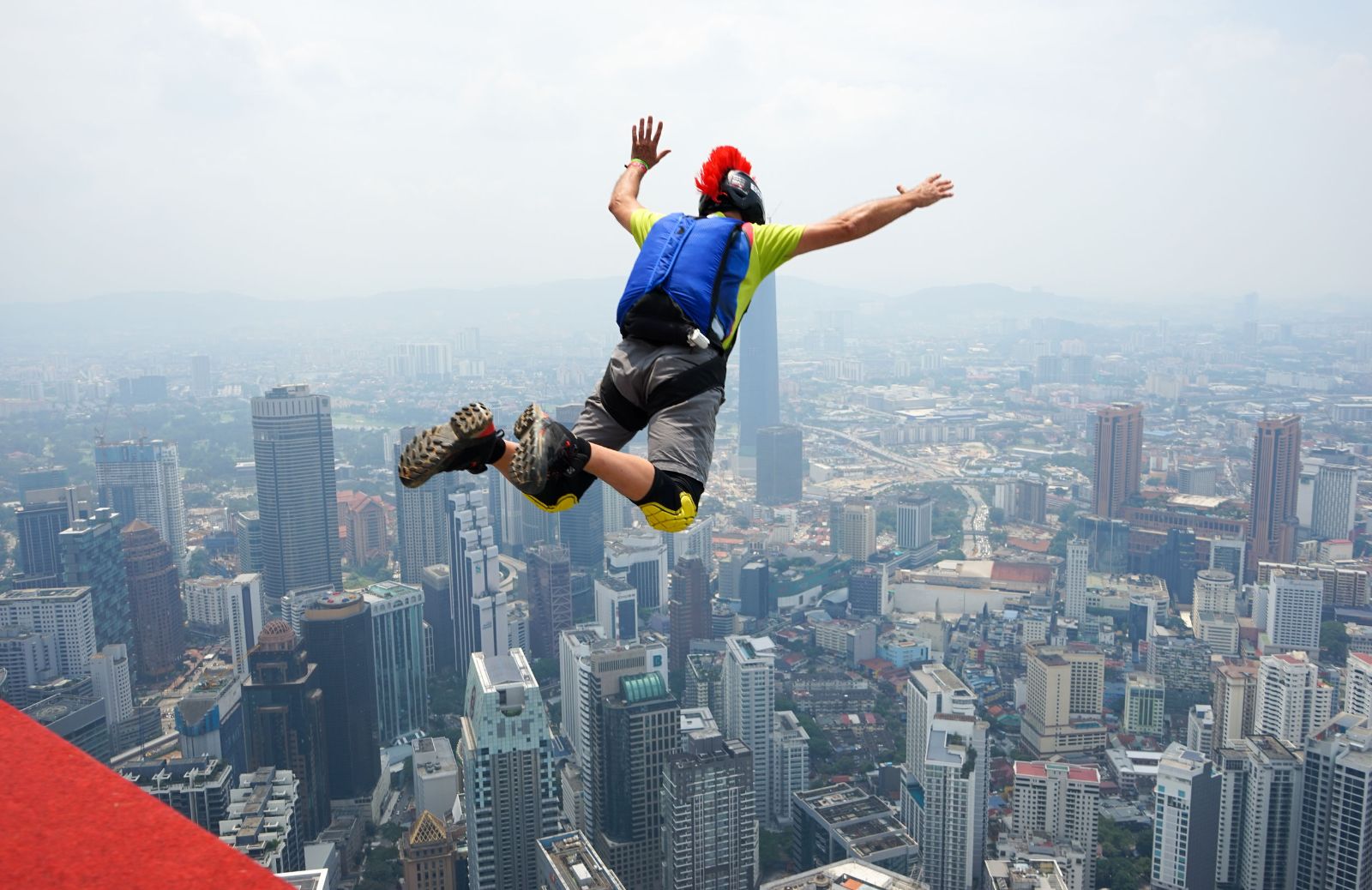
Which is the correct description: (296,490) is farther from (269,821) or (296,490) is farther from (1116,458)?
(1116,458)

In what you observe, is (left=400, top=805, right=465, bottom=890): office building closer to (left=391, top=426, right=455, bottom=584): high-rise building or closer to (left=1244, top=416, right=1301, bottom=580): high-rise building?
(left=391, top=426, right=455, bottom=584): high-rise building

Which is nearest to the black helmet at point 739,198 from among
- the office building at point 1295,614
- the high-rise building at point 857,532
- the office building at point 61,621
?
the office building at point 61,621

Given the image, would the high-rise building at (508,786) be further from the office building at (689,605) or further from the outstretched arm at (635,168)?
the outstretched arm at (635,168)

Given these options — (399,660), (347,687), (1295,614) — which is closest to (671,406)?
(347,687)

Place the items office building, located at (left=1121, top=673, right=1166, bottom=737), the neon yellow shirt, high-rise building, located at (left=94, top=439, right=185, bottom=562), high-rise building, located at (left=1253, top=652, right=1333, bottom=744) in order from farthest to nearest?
high-rise building, located at (left=94, top=439, right=185, bottom=562)
office building, located at (left=1121, top=673, right=1166, bottom=737)
high-rise building, located at (left=1253, top=652, right=1333, bottom=744)
the neon yellow shirt

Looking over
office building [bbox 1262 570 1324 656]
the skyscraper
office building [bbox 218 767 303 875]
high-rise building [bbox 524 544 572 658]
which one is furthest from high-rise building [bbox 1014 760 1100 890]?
high-rise building [bbox 524 544 572 658]

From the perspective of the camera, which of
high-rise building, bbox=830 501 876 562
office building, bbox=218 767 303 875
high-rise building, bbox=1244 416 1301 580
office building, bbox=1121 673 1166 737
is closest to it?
office building, bbox=218 767 303 875
